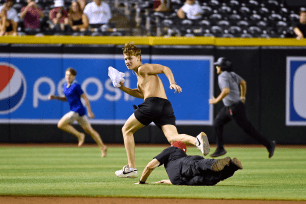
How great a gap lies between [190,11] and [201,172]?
11.0 meters

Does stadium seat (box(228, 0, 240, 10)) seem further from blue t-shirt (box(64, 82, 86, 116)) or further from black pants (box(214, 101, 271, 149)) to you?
blue t-shirt (box(64, 82, 86, 116))

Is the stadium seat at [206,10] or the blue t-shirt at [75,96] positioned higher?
the stadium seat at [206,10]

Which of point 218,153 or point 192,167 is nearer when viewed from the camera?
point 192,167

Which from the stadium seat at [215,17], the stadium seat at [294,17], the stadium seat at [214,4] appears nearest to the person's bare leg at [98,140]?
the stadium seat at [215,17]

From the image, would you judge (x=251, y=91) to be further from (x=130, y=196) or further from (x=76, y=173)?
(x=130, y=196)

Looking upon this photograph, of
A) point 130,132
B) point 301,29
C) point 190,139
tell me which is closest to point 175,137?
point 190,139

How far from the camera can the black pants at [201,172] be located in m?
5.19

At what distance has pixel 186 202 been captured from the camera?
4.74m

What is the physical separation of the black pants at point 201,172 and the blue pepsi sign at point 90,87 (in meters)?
8.74

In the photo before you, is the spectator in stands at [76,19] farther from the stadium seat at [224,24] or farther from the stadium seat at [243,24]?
the stadium seat at [243,24]

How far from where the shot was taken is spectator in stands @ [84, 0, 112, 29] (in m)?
15.1

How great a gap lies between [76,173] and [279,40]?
29.1 feet

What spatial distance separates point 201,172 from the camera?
5.35m

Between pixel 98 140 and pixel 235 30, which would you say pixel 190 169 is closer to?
pixel 98 140
